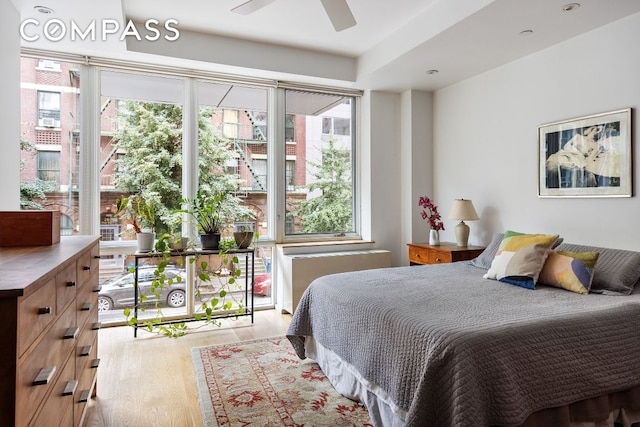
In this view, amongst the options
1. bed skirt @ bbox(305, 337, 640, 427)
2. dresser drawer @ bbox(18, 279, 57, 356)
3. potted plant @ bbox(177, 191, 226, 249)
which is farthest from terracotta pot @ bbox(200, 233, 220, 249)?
dresser drawer @ bbox(18, 279, 57, 356)

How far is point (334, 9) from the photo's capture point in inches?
93.6

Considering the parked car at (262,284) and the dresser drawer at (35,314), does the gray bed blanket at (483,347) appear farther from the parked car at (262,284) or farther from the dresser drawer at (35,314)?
→ the parked car at (262,284)

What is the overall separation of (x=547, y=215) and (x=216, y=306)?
318 centimetres

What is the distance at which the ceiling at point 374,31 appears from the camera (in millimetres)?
2717

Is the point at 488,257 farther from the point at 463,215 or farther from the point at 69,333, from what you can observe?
the point at 69,333

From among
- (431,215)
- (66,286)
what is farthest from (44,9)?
(431,215)

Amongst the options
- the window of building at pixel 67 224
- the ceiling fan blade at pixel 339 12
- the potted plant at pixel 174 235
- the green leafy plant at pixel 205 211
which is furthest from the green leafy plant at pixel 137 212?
the ceiling fan blade at pixel 339 12

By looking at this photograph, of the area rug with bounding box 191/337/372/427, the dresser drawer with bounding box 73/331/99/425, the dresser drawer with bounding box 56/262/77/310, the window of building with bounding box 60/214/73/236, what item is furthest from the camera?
the window of building with bounding box 60/214/73/236

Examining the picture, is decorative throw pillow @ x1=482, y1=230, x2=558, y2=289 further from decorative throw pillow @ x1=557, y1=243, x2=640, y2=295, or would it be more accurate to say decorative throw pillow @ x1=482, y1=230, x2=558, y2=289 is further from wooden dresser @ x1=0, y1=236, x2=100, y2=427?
wooden dresser @ x1=0, y1=236, x2=100, y2=427

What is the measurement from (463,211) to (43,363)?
345 cm

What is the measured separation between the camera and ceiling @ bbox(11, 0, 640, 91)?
2717mm

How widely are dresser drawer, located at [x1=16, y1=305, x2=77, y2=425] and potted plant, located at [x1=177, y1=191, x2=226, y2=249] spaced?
2.17 meters

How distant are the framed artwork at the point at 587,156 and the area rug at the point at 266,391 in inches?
91.7

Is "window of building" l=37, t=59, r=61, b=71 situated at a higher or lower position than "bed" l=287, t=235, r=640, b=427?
higher
